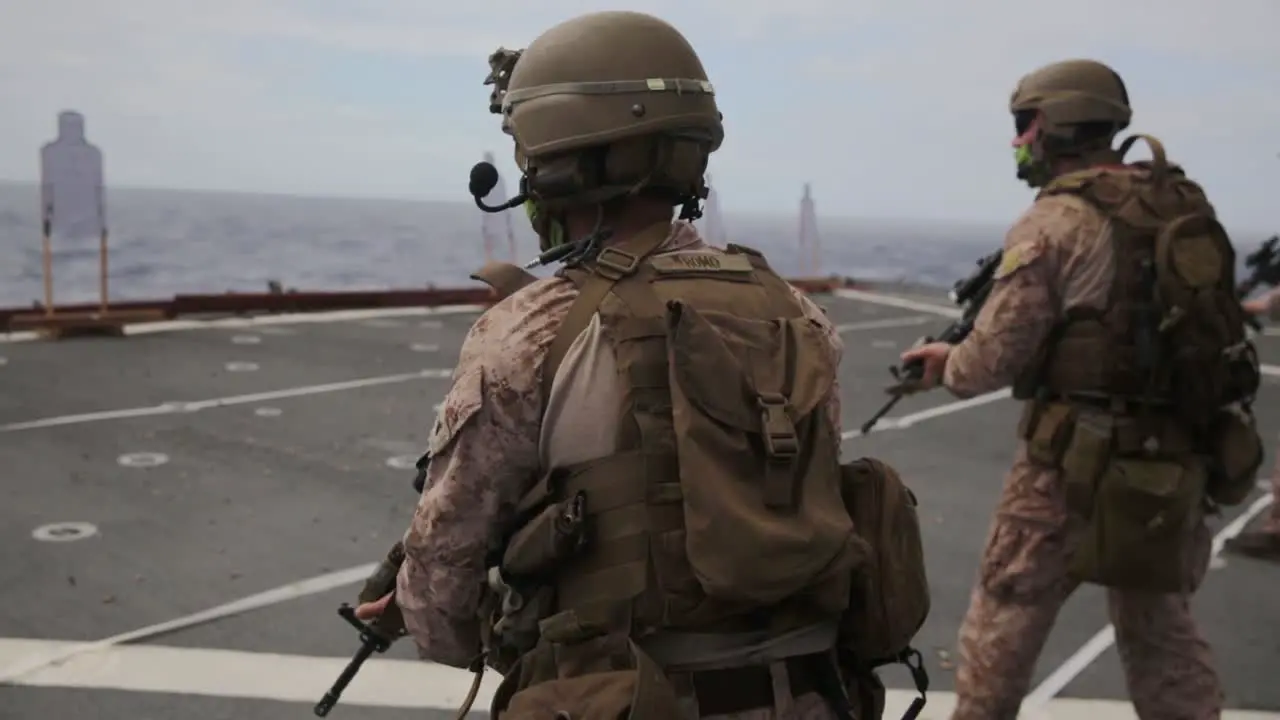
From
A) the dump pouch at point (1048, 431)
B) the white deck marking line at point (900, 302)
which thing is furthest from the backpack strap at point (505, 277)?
the white deck marking line at point (900, 302)

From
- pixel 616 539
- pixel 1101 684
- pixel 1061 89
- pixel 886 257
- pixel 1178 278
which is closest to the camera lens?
pixel 616 539

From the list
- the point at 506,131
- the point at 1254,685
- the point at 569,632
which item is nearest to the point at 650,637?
the point at 569,632

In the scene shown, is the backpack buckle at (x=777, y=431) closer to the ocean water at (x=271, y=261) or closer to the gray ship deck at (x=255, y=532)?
the gray ship deck at (x=255, y=532)

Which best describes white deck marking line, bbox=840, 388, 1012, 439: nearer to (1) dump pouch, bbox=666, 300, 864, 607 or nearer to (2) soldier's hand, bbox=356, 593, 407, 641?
(2) soldier's hand, bbox=356, 593, 407, 641

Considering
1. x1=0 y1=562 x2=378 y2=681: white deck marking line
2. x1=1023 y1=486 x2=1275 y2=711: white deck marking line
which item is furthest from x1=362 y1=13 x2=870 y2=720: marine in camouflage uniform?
x1=1023 y1=486 x2=1275 y2=711: white deck marking line

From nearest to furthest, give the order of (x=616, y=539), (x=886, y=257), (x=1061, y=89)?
1. (x=616, y=539)
2. (x=1061, y=89)
3. (x=886, y=257)

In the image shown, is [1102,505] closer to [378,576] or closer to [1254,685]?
[1254,685]

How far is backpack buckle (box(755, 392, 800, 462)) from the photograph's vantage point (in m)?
1.79

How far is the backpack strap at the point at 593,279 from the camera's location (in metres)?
1.88

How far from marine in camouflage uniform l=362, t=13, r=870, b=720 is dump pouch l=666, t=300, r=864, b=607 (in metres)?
0.08

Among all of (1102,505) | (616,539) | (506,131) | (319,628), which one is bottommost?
(319,628)

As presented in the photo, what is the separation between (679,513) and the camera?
1.84 m

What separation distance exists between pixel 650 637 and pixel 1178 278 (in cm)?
199

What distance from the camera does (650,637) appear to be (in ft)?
6.15
